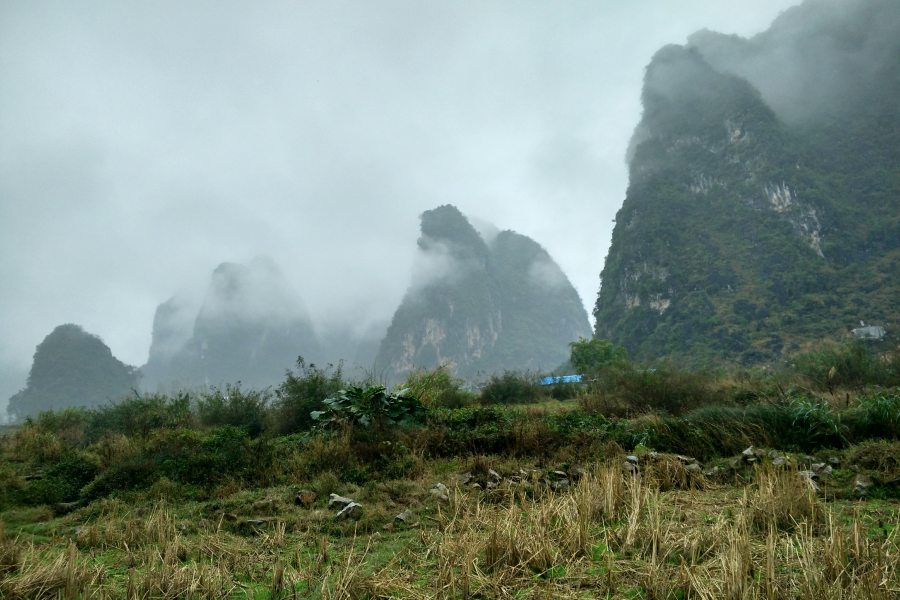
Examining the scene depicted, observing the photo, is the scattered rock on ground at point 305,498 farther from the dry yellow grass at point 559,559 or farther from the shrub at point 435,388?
the shrub at point 435,388

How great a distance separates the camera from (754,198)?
66688 mm

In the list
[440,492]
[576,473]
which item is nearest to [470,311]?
[576,473]

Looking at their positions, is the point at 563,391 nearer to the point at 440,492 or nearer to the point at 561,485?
the point at 561,485

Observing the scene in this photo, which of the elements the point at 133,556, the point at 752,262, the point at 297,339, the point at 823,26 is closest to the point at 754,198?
the point at 752,262

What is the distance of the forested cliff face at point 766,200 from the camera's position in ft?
161

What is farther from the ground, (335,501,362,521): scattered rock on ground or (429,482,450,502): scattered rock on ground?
(429,482,450,502): scattered rock on ground

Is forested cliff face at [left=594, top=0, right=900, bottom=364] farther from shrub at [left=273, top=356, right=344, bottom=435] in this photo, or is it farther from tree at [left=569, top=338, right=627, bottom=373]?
shrub at [left=273, top=356, right=344, bottom=435]

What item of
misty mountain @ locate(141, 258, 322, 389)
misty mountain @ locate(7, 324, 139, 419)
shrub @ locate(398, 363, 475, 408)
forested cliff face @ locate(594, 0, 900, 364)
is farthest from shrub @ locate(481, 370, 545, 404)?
misty mountain @ locate(141, 258, 322, 389)

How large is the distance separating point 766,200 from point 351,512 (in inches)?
3036

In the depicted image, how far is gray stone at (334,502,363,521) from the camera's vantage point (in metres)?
4.78

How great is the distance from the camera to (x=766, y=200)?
65688mm

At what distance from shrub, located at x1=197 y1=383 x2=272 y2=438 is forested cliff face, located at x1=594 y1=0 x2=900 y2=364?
134ft

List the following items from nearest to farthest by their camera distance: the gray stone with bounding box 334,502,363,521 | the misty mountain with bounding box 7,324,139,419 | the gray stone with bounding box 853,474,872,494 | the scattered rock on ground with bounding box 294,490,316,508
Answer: the gray stone with bounding box 853,474,872,494
the gray stone with bounding box 334,502,363,521
the scattered rock on ground with bounding box 294,490,316,508
the misty mountain with bounding box 7,324,139,419

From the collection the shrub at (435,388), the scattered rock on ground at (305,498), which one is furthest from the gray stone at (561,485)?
the shrub at (435,388)
